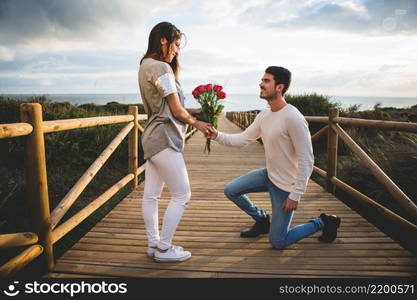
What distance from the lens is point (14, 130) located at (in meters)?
1.95

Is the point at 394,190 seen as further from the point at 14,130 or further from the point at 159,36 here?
the point at 14,130

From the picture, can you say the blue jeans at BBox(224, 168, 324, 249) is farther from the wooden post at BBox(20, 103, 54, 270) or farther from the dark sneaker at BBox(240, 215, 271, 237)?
the wooden post at BBox(20, 103, 54, 270)

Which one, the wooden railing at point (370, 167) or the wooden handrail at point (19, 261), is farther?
the wooden railing at point (370, 167)

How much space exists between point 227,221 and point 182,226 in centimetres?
54

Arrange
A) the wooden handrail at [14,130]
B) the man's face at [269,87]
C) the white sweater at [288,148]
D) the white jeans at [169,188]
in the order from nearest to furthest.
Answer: the wooden handrail at [14,130] < the white jeans at [169,188] < the white sweater at [288,148] < the man's face at [269,87]

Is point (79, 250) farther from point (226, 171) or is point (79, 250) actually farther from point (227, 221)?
point (226, 171)

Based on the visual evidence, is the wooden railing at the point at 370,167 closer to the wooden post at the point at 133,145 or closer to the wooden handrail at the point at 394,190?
the wooden handrail at the point at 394,190

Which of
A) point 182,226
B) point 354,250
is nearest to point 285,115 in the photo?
point 354,250

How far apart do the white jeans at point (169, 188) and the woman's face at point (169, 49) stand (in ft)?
2.23

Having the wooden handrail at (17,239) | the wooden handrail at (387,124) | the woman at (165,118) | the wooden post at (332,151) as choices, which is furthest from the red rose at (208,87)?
the wooden post at (332,151)

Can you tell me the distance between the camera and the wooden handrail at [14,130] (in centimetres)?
187

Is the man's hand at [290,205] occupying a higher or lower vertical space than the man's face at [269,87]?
lower

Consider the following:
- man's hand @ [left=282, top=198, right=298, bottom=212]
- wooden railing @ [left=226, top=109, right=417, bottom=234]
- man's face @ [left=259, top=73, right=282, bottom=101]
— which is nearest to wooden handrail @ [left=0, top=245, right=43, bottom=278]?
man's hand @ [left=282, top=198, right=298, bottom=212]

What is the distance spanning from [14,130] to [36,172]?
1.33 ft
